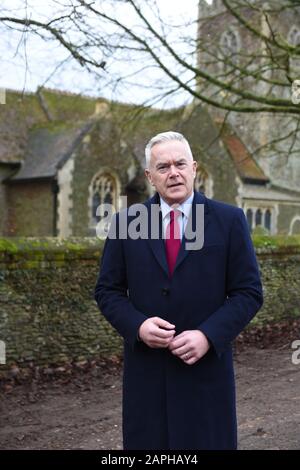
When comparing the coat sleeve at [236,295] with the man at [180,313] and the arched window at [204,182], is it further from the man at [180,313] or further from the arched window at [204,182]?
the arched window at [204,182]

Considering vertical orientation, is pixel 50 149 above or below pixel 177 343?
above

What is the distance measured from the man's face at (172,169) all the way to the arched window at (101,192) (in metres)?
19.5

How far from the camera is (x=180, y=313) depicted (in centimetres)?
259

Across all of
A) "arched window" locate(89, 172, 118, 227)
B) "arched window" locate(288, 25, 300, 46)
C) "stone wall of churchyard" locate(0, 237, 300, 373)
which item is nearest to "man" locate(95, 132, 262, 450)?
"stone wall of churchyard" locate(0, 237, 300, 373)

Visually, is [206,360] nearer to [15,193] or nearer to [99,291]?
[99,291]

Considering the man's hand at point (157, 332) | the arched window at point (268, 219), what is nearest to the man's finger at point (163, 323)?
the man's hand at point (157, 332)

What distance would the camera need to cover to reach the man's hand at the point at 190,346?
244 centimetres

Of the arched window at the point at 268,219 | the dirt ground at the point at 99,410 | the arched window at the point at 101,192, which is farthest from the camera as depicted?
the arched window at the point at 268,219

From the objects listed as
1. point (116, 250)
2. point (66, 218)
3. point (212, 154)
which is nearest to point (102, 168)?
point (66, 218)

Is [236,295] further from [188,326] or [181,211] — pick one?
[181,211]

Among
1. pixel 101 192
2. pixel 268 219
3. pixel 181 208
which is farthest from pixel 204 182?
pixel 181 208

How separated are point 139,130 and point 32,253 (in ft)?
58.3

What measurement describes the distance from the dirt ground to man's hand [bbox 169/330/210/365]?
2679 millimetres

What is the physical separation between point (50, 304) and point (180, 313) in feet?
18.0
